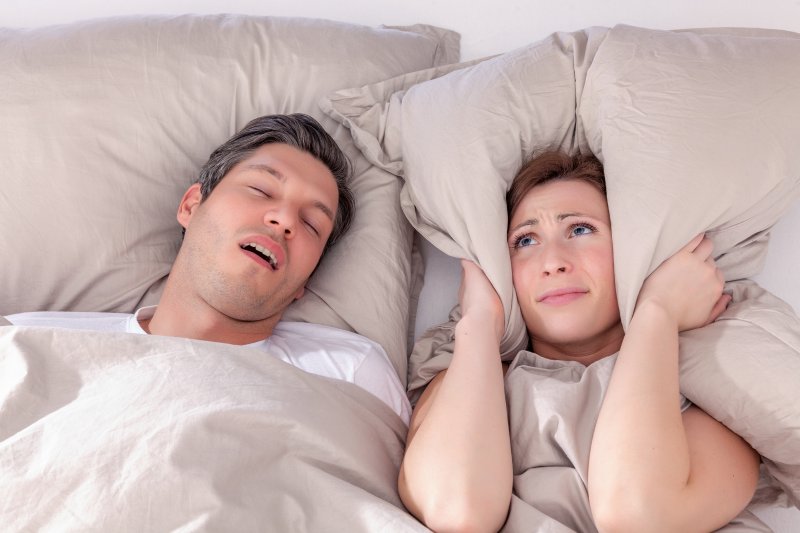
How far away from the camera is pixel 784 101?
1591 mm

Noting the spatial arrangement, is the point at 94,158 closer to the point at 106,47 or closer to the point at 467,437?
the point at 106,47

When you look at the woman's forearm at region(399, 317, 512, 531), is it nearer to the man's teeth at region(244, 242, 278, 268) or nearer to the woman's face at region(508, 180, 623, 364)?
the woman's face at region(508, 180, 623, 364)

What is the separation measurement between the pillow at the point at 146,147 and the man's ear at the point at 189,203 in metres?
0.08

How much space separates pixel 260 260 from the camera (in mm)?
1564

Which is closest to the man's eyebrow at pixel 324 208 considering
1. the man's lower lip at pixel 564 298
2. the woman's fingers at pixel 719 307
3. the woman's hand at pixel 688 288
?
the man's lower lip at pixel 564 298

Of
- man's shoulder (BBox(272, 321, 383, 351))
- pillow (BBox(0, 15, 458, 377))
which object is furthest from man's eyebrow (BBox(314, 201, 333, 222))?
man's shoulder (BBox(272, 321, 383, 351))

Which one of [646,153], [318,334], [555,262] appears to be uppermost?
[646,153]

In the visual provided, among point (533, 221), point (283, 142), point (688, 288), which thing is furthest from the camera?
point (283, 142)

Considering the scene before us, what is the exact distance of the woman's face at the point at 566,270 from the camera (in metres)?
1.52

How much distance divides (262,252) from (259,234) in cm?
5

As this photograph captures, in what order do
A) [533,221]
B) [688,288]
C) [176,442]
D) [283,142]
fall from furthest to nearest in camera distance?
[283,142], [533,221], [688,288], [176,442]

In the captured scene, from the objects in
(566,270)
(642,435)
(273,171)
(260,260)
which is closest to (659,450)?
(642,435)

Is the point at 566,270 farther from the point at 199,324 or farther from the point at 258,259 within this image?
the point at 199,324

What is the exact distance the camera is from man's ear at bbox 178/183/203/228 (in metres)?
1.72
